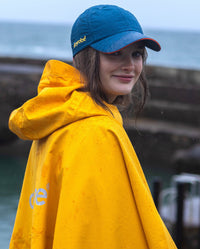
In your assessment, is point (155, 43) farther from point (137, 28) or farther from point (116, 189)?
point (116, 189)

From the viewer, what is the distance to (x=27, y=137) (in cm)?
154

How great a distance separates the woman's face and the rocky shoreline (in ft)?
27.4

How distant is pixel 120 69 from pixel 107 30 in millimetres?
121

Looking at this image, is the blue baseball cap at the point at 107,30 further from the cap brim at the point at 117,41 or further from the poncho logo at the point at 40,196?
the poncho logo at the point at 40,196

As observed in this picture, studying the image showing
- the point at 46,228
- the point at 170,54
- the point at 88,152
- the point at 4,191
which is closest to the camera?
the point at 88,152

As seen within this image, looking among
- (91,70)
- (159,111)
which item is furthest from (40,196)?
(159,111)

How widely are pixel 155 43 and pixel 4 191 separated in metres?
8.49

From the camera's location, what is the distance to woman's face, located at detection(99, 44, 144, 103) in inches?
57.4

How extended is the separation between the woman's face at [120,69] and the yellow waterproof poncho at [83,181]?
0.27ft

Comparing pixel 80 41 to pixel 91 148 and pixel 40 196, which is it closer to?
pixel 91 148

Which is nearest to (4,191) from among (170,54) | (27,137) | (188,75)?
(188,75)

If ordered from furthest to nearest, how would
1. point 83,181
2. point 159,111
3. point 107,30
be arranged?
point 159,111, point 107,30, point 83,181

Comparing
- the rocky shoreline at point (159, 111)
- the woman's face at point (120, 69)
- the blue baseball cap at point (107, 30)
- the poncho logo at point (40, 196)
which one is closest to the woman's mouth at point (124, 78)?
the woman's face at point (120, 69)

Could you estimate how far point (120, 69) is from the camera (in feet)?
4.84
